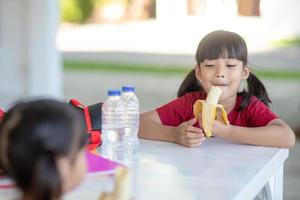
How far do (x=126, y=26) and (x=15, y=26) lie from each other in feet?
35.7

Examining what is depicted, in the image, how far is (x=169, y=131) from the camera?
2.40 m

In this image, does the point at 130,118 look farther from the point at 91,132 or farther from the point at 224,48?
the point at 224,48

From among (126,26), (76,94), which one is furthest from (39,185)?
(126,26)

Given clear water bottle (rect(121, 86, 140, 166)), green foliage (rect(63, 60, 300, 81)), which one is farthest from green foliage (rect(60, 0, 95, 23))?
clear water bottle (rect(121, 86, 140, 166))

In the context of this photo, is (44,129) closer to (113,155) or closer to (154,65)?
(113,155)

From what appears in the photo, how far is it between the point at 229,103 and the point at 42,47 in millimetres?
5354

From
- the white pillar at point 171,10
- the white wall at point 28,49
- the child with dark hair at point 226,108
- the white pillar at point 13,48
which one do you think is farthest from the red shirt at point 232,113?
the white pillar at point 171,10

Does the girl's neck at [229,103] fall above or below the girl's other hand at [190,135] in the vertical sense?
above

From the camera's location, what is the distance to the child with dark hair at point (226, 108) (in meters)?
2.30

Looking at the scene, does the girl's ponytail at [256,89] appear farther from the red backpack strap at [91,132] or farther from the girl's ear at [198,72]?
the red backpack strap at [91,132]

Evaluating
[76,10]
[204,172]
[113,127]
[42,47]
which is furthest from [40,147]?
[76,10]

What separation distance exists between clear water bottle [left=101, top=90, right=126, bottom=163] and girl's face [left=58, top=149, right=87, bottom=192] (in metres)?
0.89

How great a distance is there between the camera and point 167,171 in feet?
6.61

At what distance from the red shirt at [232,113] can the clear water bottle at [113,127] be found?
1.03 feet
